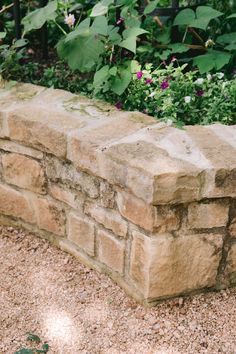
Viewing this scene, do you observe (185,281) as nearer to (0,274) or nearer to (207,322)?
(207,322)

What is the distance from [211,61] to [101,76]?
21.4 inches

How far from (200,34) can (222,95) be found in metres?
0.58

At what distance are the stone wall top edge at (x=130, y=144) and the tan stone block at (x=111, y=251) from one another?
0.98 ft

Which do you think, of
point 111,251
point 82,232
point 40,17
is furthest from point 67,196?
point 40,17

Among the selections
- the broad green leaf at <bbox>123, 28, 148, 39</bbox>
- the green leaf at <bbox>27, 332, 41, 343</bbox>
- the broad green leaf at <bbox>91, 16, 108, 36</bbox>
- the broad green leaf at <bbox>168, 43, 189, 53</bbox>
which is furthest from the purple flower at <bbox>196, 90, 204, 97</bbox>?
the green leaf at <bbox>27, 332, 41, 343</bbox>

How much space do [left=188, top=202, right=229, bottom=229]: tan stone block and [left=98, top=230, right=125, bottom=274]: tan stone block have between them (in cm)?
33

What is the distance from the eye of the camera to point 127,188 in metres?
1.79

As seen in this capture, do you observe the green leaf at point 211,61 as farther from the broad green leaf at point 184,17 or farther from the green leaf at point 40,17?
the green leaf at point 40,17

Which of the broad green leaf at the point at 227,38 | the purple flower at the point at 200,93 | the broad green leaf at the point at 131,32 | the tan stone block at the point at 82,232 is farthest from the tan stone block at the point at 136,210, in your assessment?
the broad green leaf at the point at 227,38

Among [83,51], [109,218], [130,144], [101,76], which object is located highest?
[83,51]

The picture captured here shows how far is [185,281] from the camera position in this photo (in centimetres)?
197

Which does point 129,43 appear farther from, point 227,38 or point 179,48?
point 227,38

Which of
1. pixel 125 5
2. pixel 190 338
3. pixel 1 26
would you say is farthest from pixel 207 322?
pixel 1 26

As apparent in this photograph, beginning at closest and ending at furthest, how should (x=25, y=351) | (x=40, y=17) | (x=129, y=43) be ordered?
(x=25, y=351) → (x=129, y=43) → (x=40, y=17)
